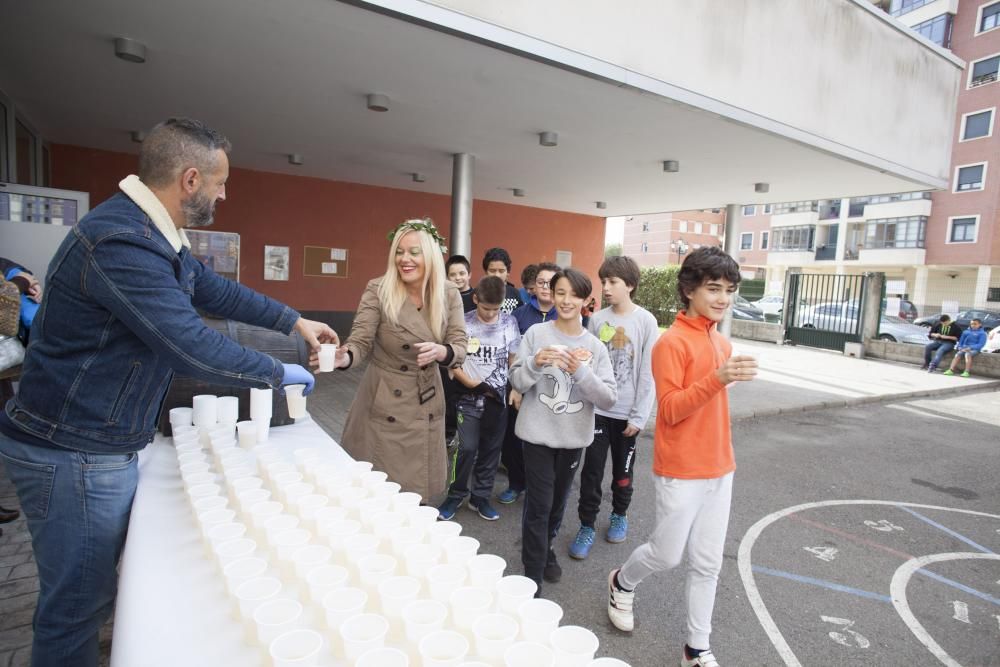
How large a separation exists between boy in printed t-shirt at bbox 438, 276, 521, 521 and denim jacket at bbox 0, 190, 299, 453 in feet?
7.56

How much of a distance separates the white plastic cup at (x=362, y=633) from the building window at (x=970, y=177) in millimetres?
40097

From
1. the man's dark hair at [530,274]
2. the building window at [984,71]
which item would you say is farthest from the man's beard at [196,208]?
the building window at [984,71]

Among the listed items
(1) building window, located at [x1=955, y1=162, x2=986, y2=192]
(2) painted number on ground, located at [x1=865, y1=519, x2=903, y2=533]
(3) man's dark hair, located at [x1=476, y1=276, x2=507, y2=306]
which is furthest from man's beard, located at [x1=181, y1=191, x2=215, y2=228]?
(1) building window, located at [x1=955, y1=162, x2=986, y2=192]

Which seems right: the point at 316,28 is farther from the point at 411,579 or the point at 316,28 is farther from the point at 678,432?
the point at 411,579

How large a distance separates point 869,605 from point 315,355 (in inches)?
142

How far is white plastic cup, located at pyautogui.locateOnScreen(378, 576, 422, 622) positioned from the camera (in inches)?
46.5

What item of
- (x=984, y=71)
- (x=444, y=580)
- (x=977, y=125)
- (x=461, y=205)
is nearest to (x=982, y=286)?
(x=977, y=125)

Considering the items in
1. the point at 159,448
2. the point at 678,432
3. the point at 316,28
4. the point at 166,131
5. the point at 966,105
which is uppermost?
the point at 966,105

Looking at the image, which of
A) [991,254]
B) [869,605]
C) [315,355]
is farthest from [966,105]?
[315,355]

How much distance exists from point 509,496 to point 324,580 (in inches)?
133

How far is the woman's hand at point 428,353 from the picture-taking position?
8.91ft

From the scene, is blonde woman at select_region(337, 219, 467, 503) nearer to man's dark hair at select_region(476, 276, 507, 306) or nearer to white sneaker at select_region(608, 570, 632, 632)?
man's dark hair at select_region(476, 276, 507, 306)

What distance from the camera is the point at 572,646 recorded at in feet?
3.73

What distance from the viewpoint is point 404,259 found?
9.39 feet
